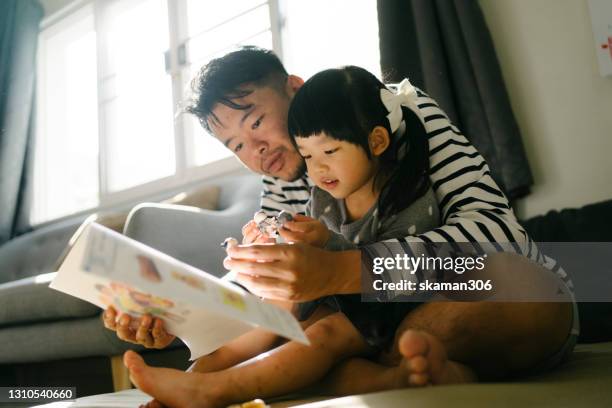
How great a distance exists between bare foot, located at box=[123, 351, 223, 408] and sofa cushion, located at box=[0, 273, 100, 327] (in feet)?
3.00

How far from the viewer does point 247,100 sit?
39.9 inches

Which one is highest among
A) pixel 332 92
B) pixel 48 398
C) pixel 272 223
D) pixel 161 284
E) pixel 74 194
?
pixel 74 194

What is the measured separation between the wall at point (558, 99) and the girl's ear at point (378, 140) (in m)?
0.87

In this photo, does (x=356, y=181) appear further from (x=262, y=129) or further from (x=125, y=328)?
(x=125, y=328)

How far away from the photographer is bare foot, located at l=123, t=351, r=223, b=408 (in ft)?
2.09

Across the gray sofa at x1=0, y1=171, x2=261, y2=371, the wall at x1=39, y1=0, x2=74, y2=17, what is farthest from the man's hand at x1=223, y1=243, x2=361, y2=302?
the wall at x1=39, y1=0, x2=74, y2=17

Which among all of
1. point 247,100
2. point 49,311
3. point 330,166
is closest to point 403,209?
point 330,166

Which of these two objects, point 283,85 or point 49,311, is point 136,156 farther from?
point 283,85

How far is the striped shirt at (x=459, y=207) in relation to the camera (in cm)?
74

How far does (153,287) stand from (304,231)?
273mm

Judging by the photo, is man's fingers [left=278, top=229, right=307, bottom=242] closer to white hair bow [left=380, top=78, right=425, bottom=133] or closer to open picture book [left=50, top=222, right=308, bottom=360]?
open picture book [left=50, top=222, right=308, bottom=360]

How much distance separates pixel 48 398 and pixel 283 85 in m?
0.90

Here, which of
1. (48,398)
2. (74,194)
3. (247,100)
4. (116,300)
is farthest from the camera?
(74,194)

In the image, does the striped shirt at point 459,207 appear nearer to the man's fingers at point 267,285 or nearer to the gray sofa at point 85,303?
the man's fingers at point 267,285
